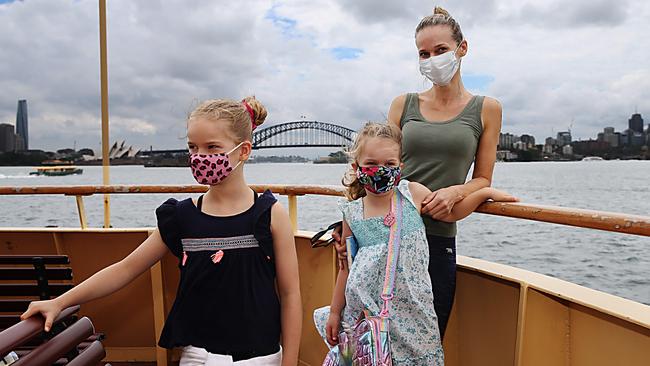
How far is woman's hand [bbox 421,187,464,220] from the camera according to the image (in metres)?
1.80

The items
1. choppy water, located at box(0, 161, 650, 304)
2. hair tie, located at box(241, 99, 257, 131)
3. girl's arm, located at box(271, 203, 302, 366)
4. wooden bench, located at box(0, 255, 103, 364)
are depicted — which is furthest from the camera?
choppy water, located at box(0, 161, 650, 304)

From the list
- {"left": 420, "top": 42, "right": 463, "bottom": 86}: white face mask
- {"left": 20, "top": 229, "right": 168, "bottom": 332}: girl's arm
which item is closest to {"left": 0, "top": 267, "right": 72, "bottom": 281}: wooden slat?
{"left": 20, "top": 229, "right": 168, "bottom": 332}: girl's arm

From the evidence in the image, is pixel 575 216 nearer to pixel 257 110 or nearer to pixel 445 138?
pixel 445 138

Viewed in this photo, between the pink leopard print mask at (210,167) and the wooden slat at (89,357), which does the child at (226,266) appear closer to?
the pink leopard print mask at (210,167)

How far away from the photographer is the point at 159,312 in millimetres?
3086

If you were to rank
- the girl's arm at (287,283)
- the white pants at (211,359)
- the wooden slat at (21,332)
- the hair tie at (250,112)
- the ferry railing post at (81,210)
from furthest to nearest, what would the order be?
the ferry railing post at (81,210) → the hair tie at (250,112) → the girl's arm at (287,283) → the white pants at (211,359) → the wooden slat at (21,332)

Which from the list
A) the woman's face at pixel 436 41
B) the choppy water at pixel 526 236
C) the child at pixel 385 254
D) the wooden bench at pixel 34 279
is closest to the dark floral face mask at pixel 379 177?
the child at pixel 385 254

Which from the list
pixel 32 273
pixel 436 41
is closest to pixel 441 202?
pixel 436 41

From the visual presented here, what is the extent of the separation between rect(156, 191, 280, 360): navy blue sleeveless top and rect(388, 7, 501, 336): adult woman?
57 centimetres

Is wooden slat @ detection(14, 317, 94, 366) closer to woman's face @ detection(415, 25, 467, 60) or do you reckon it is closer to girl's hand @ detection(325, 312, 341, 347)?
girl's hand @ detection(325, 312, 341, 347)

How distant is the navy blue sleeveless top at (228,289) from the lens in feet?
5.59

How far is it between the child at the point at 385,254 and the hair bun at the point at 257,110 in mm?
326

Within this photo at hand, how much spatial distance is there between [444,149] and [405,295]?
0.52 m

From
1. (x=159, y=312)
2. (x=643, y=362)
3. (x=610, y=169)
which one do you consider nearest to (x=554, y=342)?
(x=643, y=362)
